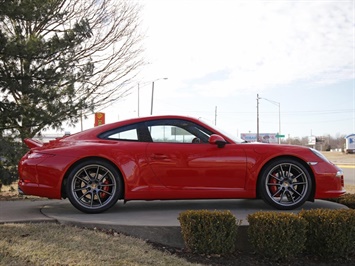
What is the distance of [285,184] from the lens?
5.22 m

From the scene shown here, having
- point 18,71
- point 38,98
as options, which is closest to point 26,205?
point 38,98

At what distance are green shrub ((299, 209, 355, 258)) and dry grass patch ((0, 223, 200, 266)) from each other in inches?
62.0

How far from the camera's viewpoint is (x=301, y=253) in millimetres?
4371

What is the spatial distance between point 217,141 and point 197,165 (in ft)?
1.39

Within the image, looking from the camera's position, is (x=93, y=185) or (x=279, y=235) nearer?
(x=279, y=235)

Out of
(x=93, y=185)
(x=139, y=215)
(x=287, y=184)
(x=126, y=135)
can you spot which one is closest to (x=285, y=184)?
(x=287, y=184)

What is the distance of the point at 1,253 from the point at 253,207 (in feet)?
11.6

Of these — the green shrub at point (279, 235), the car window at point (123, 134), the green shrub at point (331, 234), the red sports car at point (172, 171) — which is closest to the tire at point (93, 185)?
the red sports car at point (172, 171)

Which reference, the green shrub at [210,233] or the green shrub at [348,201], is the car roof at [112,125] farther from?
the green shrub at [348,201]

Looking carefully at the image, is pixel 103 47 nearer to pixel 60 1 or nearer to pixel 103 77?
pixel 103 77

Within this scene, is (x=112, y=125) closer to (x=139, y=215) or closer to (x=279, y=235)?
(x=139, y=215)

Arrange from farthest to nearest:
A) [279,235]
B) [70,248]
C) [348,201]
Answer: [348,201] < [279,235] < [70,248]

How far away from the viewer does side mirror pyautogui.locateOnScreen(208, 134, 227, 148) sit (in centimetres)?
511

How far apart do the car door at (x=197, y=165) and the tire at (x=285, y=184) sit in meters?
0.35
